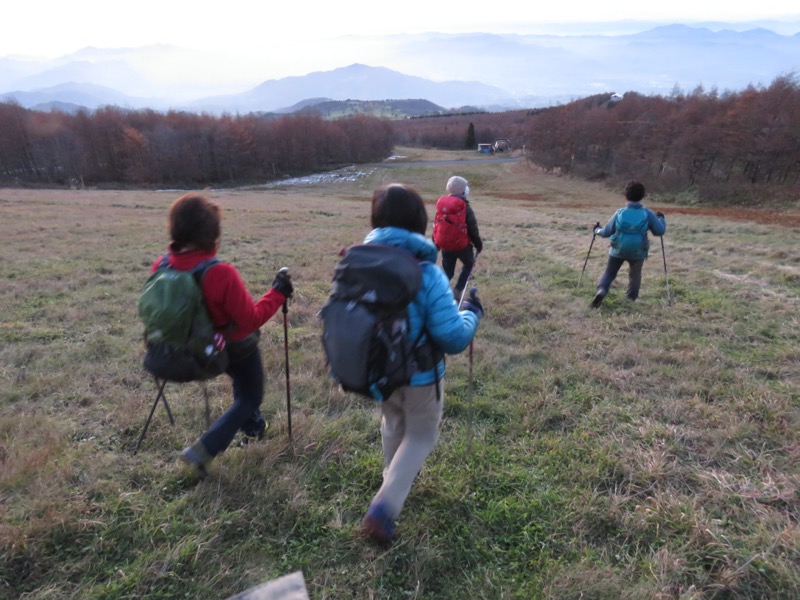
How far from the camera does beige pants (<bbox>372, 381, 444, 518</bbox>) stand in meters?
2.73

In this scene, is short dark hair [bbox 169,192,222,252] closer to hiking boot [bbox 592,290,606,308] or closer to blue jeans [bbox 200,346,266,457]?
blue jeans [bbox 200,346,266,457]

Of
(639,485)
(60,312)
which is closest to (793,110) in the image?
(639,485)

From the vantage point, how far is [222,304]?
2.92 meters

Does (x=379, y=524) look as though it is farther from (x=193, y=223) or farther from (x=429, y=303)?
(x=193, y=223)

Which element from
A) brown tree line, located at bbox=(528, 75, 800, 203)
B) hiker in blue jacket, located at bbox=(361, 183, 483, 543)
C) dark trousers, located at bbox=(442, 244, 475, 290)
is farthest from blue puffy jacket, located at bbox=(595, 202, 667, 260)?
brown tree line, located at bbox=(528, 75, 800, 203)

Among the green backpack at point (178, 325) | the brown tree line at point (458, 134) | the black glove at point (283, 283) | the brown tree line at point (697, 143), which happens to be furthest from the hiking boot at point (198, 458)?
the brown tree line at point (458, 134)

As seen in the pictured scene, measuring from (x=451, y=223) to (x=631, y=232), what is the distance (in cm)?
289

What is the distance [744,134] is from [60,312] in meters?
46.4

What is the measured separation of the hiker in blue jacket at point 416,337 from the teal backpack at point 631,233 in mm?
5431

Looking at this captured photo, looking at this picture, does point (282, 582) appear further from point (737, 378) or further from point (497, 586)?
point (737, 378)

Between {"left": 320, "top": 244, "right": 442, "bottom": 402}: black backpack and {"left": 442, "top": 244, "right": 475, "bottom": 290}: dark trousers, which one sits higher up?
{"left": 320, "top": 244, "right": 442, "bottom": 402}: black backpack

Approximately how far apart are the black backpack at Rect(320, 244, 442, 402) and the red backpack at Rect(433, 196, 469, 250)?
4.57 m

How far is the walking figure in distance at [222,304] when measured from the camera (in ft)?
9.34

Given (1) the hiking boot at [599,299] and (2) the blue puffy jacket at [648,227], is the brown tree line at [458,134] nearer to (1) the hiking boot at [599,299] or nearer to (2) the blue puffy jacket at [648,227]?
(2) the blue puffy jacket at [648,227]
